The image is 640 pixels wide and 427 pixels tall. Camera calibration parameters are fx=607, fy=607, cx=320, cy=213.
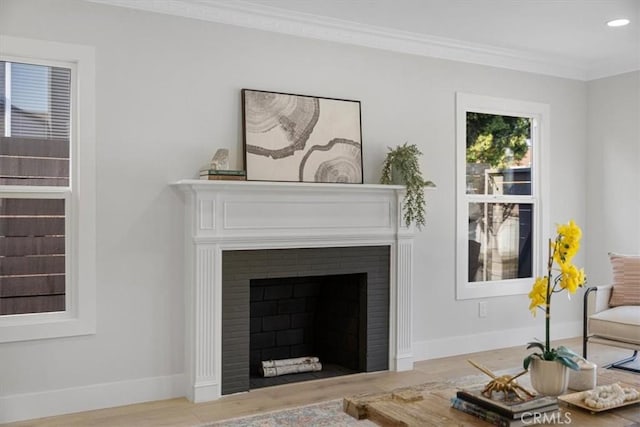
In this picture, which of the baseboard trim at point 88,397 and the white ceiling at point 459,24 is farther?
the white ceiling at point 459,24

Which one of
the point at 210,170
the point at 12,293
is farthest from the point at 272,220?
the point at 12,293

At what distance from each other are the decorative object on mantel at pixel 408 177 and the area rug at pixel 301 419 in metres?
1.50

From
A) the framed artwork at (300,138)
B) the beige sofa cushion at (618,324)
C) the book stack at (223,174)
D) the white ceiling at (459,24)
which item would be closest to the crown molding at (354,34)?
the white ceiling at (459,24)

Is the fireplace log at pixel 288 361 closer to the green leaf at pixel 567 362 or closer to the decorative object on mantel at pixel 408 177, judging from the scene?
the decorative object on mantel at pixel 408 177

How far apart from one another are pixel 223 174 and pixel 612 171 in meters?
3.65

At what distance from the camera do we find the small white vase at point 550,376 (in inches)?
93.2

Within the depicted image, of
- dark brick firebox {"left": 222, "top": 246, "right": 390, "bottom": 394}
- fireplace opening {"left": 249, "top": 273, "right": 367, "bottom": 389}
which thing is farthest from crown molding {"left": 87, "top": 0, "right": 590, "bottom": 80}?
fireplace opening {"left": 249, "top": 273, "right": 367, "bottom": 389}

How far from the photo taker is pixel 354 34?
4348mm

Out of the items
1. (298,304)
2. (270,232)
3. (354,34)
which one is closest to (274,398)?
(298,304)

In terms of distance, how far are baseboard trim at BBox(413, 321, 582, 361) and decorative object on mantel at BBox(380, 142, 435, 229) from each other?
3.35 feet

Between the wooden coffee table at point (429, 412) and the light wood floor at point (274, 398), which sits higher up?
the wooden coffee table at point (429, 412)

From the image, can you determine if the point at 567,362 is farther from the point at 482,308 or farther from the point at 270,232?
the point at 482,308

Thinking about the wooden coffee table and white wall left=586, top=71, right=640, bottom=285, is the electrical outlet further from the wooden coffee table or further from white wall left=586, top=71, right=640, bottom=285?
the wooden coffee table

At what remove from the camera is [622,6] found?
387 cm
